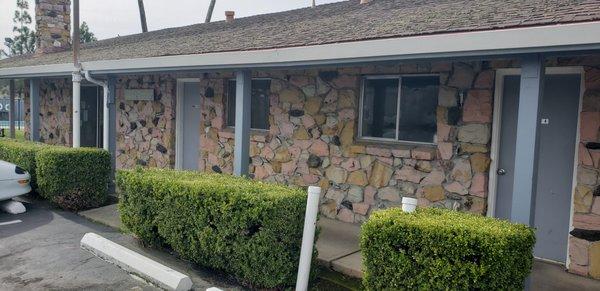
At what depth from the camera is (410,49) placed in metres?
4.65

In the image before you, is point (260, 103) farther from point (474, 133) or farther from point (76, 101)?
point (474, 133)

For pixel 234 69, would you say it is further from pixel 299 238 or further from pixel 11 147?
pixel 11 147

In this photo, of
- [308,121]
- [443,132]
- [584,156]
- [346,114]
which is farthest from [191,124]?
[584,156]

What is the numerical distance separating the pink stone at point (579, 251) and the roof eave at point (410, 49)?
2405mm

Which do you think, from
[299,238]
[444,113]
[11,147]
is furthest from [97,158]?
[444,113]

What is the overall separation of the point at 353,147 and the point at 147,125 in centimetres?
536

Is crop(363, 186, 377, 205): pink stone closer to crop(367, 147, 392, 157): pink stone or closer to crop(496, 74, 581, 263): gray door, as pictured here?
crop(367, 147, 392, 157): pink stone

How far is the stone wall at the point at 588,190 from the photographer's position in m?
5.04

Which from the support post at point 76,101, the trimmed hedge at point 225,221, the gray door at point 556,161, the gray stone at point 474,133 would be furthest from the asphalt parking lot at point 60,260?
the gray door at point 556,161

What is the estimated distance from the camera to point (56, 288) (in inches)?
184

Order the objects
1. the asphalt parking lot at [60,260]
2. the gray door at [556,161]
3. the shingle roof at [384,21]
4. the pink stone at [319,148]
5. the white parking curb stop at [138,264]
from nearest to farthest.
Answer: the shingle roof at [384,21] → the white parking curb stop at [138,264] → the asphalt parking lot at [60,260] → the gray door at [556,161] → the pink stone at [319,148]

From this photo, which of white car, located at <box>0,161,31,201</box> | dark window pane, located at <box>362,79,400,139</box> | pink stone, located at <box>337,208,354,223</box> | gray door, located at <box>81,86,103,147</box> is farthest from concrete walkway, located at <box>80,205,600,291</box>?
gray door, located at <box>81,86,103,147</box>

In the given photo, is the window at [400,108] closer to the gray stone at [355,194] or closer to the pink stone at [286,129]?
the gray stone at [355,194]

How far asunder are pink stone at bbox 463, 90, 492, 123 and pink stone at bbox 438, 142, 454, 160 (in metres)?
0.39
